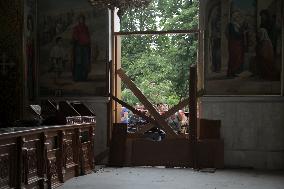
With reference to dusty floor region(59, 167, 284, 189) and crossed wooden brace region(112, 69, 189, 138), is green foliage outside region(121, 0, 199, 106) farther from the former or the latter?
dusty floor region(59, 167, 284, 189)

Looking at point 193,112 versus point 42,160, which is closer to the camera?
point 42,160

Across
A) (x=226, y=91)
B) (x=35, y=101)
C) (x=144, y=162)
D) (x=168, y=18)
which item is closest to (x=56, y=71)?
(x=35, y=101)

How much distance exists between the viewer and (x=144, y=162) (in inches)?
413

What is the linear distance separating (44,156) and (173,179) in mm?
2421

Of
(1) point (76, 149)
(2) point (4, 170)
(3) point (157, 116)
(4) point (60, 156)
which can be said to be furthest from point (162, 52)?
(2) point (4, 170)

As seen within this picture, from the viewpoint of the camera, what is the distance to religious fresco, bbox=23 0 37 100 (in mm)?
11220

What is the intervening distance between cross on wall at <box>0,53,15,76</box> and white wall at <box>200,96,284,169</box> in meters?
4.50

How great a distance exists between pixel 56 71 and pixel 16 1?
1.81 metres

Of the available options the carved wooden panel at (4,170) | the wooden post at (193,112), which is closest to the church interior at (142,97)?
the wooden post at (193,112)

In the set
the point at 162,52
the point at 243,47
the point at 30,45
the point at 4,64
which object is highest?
the point at 162,52

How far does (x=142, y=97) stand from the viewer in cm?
1155

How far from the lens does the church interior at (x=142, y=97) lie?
9812 mm

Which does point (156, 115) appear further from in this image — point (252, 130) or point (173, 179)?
point (173, 179)

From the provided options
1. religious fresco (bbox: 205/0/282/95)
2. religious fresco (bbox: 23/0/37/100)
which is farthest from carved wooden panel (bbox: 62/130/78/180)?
religious fresco (bbox: 205/0/282/95)
